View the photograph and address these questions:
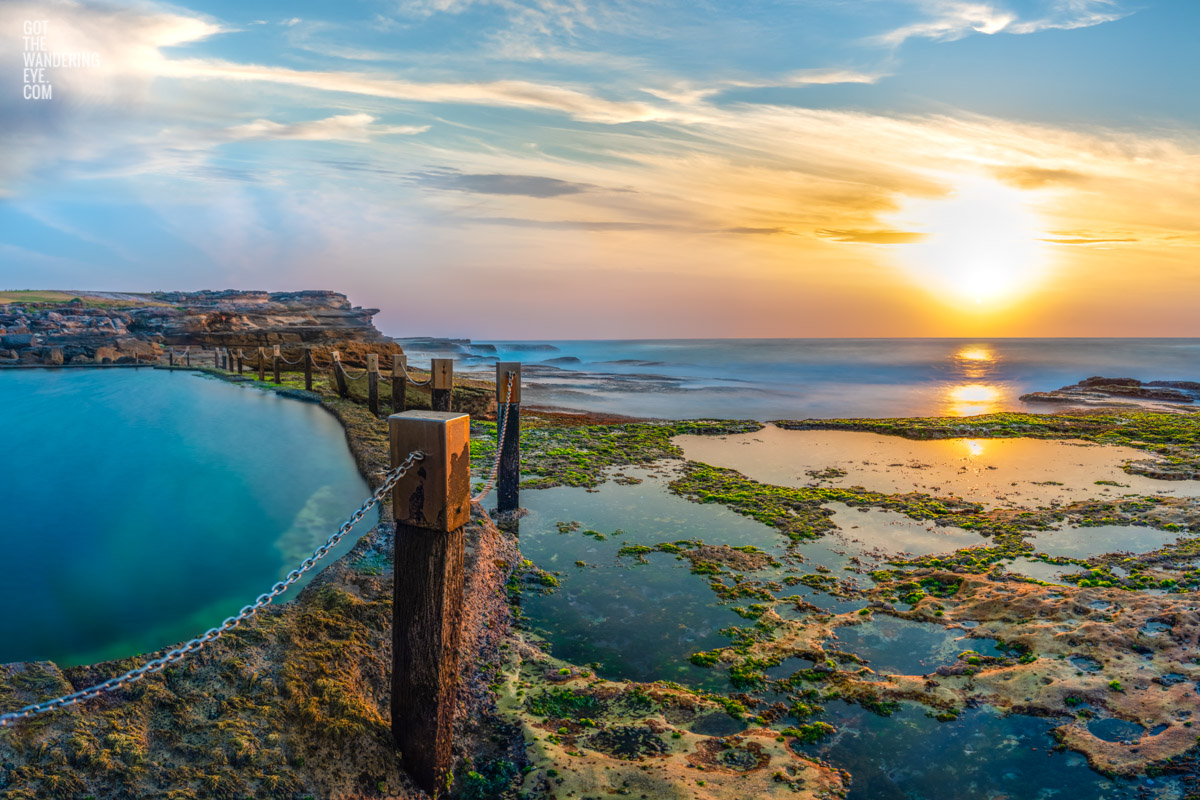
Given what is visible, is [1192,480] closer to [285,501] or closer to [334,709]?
[334,709]

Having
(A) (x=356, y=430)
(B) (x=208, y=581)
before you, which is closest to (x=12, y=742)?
(B) (x=208, y=581)

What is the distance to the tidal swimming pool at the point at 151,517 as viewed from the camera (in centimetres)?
458

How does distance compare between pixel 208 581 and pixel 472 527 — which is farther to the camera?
pixel 472 527

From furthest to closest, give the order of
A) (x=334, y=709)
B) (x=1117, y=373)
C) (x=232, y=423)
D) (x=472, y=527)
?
(x=1117, y=373)
(x=232, y=423)
(x=472, y=527)
(x=334, y=709)

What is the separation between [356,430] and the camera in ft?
38.2

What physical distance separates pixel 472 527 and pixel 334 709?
2.99 metres

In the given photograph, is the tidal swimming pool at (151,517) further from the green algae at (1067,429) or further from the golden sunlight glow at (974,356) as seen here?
the golden sunlight glow at (974,356)

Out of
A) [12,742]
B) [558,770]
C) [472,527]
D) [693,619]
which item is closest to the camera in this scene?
[12,742]

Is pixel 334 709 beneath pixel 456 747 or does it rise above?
above

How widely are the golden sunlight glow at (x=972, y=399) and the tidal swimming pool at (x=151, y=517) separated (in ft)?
80.9

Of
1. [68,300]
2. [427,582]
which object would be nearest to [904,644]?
[427,582]

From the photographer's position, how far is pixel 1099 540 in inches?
285

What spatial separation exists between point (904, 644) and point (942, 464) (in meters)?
8.16

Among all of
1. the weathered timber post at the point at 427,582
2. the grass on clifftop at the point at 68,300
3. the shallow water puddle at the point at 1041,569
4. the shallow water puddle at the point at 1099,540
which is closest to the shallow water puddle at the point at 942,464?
the shallow water puddle at the point at 1099,540
